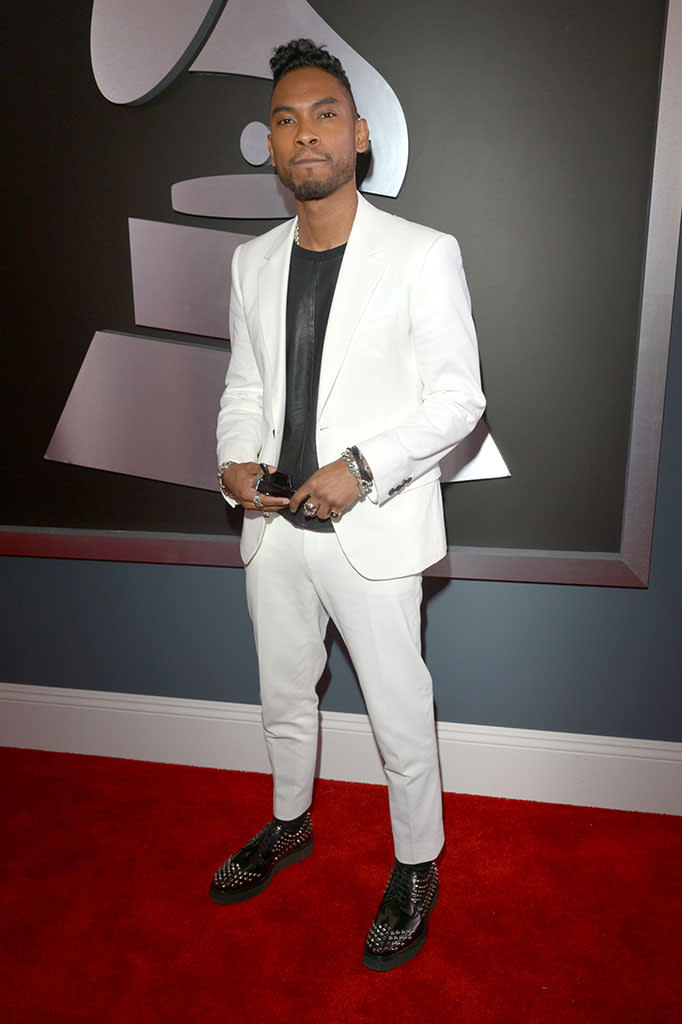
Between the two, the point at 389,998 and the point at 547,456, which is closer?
the point at 389,998

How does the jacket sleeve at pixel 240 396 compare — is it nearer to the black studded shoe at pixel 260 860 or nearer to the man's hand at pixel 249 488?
the man's hand at pixel 249 488

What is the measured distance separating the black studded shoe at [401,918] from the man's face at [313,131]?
1.55m

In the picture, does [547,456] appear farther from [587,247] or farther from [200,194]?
[200,194]

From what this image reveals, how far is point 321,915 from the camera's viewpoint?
74.7 inches

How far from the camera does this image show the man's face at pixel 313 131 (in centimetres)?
156

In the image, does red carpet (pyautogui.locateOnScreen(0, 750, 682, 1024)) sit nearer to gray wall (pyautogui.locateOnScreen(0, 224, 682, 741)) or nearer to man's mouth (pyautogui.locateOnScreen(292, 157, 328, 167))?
gray wall (pyautogui.locateOnScreen(0, 224, 682, 741))

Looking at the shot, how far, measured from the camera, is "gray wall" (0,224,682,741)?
218cm

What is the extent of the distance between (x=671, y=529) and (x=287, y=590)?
1059 millimetres

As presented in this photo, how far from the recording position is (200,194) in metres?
2.10

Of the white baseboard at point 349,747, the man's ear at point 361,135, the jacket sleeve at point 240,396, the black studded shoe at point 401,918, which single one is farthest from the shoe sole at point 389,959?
the man's ear at point 361,135

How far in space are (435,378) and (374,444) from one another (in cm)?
19

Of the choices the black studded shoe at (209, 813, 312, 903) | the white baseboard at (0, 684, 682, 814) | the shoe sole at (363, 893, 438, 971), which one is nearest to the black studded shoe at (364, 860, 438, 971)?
the shoe sole at (363, 893, 438, 971)

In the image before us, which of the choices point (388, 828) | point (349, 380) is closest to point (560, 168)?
point (349, 380)

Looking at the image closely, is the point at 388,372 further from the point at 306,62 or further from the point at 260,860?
the point at 260,860
